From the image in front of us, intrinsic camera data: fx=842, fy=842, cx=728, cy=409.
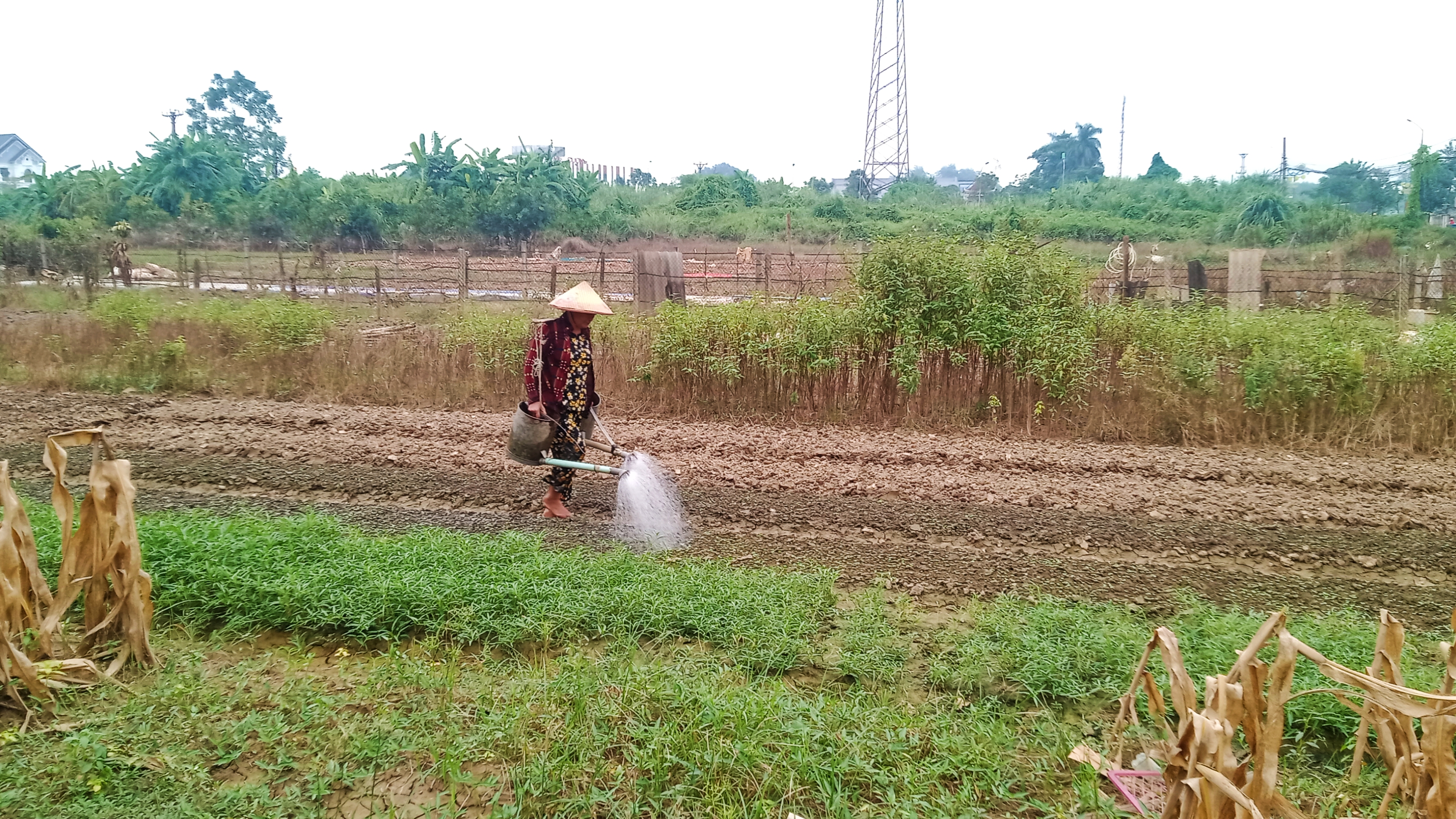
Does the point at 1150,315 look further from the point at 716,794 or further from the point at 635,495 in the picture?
the point at 716,794

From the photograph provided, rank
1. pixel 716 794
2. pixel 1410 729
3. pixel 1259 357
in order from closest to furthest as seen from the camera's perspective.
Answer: pixel 1410 729
pixel 716 794
pixel 1259 357

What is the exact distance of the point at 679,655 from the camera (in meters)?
4.11

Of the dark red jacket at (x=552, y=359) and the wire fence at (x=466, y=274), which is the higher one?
the wire fence at (x=466, y=274)

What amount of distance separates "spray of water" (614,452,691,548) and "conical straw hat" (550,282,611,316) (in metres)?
1.10

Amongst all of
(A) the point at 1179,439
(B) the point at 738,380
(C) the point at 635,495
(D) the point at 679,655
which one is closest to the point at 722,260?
(B) the point at 738,380

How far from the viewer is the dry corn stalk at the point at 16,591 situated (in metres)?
3.46

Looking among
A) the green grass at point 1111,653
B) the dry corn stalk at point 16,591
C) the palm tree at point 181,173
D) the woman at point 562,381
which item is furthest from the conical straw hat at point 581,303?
the palm tree at point 181,173

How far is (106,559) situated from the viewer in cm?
392

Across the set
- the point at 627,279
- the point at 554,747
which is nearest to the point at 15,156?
the point at 627,279

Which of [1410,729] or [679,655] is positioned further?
[679,655]

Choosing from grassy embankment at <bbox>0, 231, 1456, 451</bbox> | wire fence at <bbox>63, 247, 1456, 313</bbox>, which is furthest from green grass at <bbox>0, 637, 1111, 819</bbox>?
Result: wire fence at <bbox>63, 247, 1456, 313</bbox>

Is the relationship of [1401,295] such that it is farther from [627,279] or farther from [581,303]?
[627,279]

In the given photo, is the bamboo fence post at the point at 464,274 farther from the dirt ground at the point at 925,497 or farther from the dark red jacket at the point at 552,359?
the dark red jacket at the point at 552,359

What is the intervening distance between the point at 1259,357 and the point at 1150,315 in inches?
50.0
